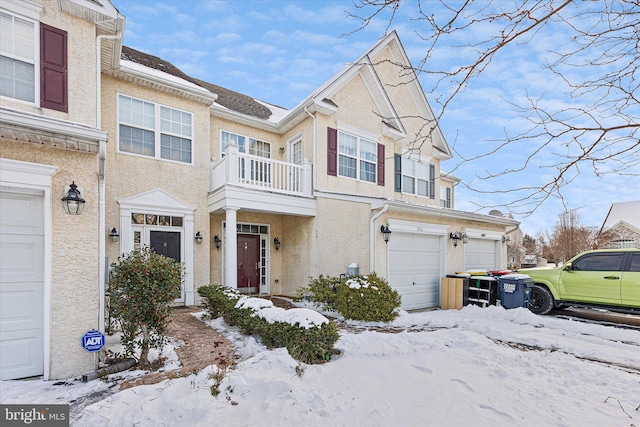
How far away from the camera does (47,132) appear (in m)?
4.15

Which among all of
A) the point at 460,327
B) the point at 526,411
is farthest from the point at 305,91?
the point at 526,411

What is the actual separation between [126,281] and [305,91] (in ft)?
32.5

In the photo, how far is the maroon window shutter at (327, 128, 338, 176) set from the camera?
10.7 m

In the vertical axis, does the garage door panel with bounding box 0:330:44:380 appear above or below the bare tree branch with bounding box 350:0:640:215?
below

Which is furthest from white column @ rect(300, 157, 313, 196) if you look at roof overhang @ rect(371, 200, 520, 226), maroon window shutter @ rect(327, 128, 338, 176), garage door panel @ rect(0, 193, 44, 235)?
garage door panel @ rect(0, 193, 44, 235)

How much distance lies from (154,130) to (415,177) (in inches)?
409

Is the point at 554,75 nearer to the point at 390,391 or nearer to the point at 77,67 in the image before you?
the point at 390,391

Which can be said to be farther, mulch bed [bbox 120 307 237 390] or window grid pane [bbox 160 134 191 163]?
window grid pane [bbox 160 134 191 163]

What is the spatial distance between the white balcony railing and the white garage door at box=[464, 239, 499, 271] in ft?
23.8

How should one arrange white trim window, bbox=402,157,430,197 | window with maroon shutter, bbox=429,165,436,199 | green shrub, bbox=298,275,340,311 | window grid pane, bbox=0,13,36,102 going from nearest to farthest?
1. window grid pane, bbox=0,13,36,102
2. green shrub, bbox=298,275,340,311
3. white trim window, bbox=402,157,430,197
4. window with maroon shutter, bbox=429,165,436,199

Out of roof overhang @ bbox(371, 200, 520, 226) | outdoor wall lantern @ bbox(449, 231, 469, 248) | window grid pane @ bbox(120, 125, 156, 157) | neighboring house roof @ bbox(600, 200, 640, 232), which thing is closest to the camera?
window grid pane @ bbox(120, 125, 156, 157)

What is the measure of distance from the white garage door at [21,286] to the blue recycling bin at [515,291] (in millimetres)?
10694

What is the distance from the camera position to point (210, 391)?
11.0 feet

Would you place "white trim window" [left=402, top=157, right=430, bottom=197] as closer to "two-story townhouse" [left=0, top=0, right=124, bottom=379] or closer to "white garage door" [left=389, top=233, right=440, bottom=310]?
"white garage door" [left=389, top=233, right=440, bottom=310]
